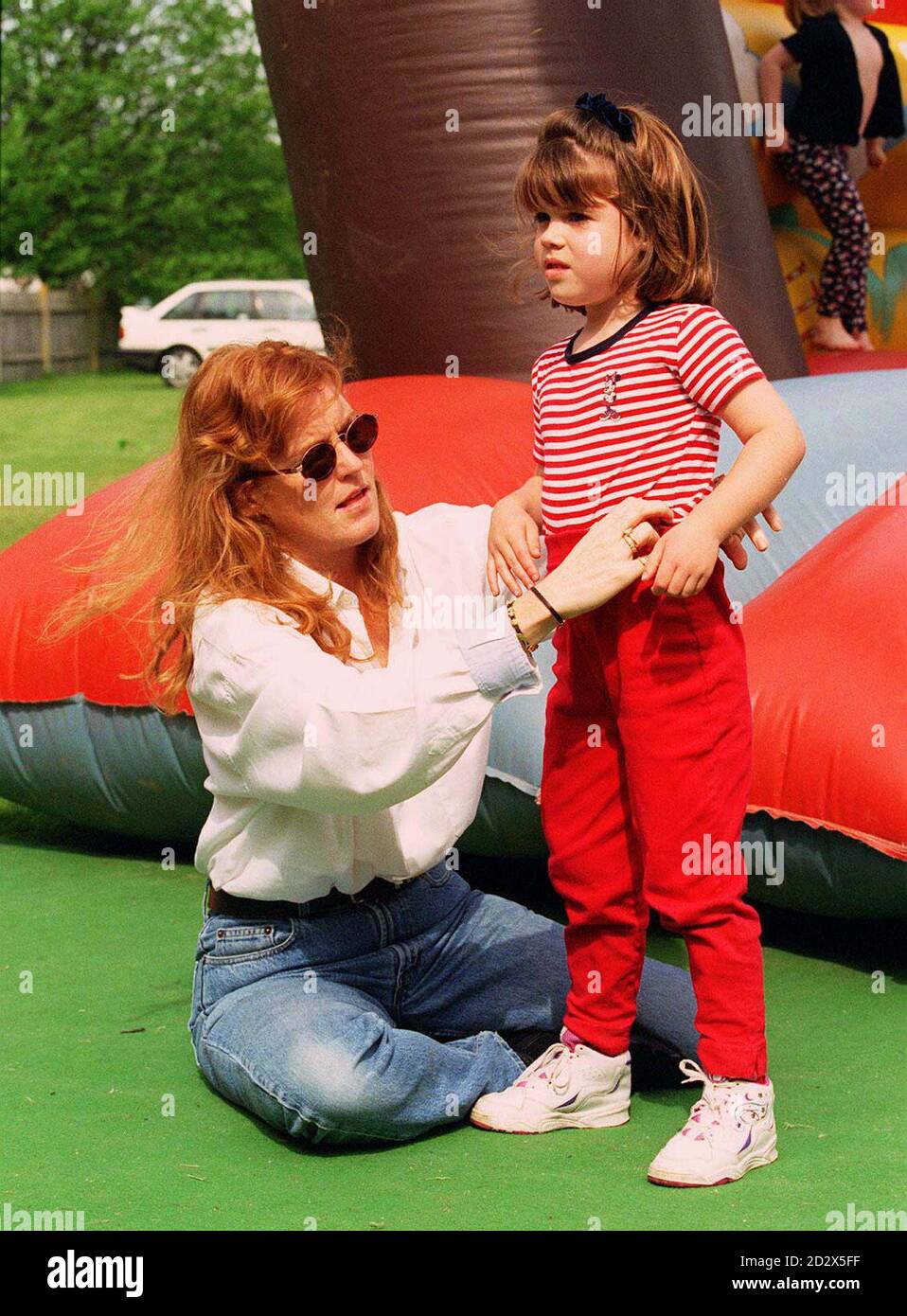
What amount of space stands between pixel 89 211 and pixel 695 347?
29.1 metres

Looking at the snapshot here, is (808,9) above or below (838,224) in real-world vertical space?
above

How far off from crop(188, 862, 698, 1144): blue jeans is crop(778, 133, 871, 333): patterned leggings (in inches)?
134

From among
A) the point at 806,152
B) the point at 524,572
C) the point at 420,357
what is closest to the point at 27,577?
the point at 420,357

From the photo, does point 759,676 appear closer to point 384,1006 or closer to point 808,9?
point 384,1006

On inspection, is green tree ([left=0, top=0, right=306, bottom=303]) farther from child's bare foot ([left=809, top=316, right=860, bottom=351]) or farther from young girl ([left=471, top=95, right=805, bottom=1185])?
young girl ([left=471, top=95, right=805, bottom=1185])

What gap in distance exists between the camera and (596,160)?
7.57ft

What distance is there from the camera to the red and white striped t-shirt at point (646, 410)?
7.50 ft

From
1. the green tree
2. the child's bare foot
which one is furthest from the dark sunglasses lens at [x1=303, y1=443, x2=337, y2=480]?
the green tree

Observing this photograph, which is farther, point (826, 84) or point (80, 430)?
point (80, 430)

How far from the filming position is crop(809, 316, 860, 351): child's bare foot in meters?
5.66

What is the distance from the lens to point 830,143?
5.67 meters

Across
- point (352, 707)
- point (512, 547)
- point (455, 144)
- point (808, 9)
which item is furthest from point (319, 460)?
point (808, 9)

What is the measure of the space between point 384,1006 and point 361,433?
859 mm

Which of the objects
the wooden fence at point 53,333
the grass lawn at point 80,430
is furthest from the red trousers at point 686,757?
the wooden fence at point 53,333
